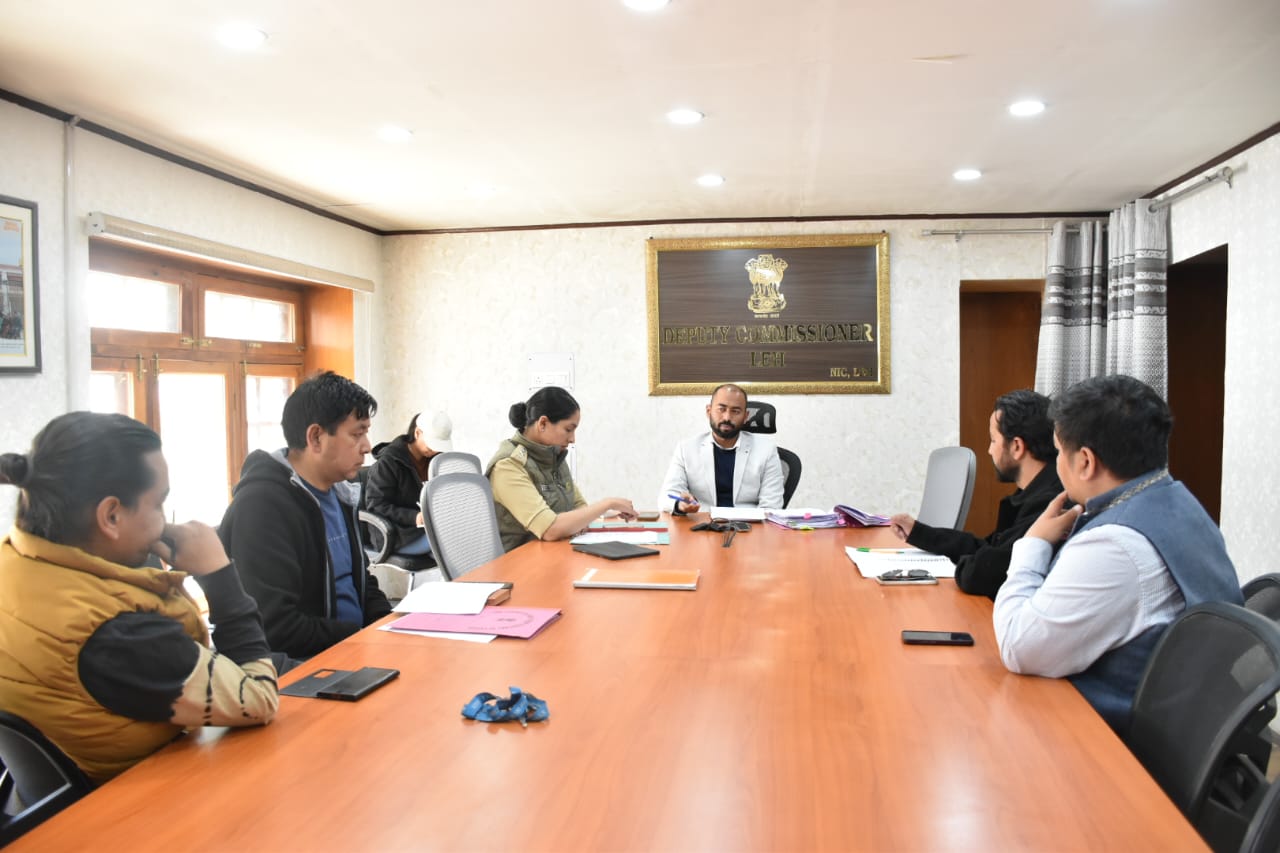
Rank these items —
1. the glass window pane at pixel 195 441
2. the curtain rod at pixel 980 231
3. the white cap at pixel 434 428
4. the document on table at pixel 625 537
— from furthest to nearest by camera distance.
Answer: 1. the curtain rod at pixel 980 231
2. the glass window pane at pixel 195 441
3. the white cap at pixel 434 428
4. the document on table at pixel 625 537

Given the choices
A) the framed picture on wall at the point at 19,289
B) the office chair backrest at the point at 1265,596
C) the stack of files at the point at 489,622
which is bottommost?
the stack of files at the point at 489,622

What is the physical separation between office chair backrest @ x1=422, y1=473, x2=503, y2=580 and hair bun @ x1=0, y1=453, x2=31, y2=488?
1607 millimetres

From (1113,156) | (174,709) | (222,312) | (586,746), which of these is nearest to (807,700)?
(586,746)

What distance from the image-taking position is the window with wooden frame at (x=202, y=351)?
13.8 ft

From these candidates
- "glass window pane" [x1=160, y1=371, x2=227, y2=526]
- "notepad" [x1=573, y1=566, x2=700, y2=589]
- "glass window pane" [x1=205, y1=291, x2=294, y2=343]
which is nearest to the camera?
"notepad" [x1=573, y1=566, x2=700, y2=589]

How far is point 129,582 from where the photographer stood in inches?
47.8

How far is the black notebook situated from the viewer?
2.78 meters

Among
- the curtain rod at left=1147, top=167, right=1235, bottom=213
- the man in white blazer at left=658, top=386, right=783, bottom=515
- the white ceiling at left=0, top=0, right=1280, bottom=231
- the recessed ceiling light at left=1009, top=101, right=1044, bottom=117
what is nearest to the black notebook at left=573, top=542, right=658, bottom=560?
the man in white blazer at left=658, top=386, right=783, bottom=515

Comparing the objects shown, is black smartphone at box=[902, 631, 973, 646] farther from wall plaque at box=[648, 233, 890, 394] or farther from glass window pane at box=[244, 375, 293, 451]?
glass window pane at box=[244, 375, 293, 451]

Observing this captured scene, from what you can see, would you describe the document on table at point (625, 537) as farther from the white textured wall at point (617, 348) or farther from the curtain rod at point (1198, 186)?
the curtain rod at point (1198, 186)

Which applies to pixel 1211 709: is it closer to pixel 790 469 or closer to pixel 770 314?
pixel 790 469

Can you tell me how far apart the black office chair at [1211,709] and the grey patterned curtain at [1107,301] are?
438 cm

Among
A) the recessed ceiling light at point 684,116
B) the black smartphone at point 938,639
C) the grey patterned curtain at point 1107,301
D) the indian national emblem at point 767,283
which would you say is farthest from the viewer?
the indian national emblem at point 767,283

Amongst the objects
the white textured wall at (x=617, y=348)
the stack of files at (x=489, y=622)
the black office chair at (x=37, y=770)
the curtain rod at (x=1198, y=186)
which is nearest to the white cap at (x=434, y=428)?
the white textured wall at (x=617, y=348)
